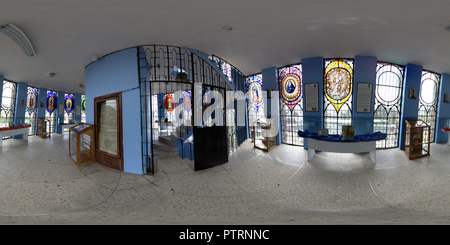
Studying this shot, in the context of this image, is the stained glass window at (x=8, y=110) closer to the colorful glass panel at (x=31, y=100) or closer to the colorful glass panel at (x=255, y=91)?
the colorful glass panel at (x=31, y=100)

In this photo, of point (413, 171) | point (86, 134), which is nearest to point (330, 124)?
point (413, 171)

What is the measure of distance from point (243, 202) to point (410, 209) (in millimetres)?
1347

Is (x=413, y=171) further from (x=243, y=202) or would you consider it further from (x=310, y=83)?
(x=243, y=202)

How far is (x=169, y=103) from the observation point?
21.2ft

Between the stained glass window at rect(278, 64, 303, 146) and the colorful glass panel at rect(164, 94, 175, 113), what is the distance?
4289 mm

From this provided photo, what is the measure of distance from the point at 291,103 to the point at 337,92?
2.82ft

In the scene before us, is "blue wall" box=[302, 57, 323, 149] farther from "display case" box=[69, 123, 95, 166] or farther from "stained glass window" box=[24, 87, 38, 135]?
"stained glass window" box=[24, 87, 38, 135]

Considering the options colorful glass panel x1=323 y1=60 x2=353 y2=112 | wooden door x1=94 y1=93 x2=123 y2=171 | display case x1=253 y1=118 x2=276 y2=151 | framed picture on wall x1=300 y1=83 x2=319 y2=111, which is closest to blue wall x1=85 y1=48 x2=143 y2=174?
wooden door x1=94 y1=93 x2=123 y2=171

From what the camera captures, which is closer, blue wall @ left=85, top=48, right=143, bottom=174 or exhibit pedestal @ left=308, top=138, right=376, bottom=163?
blue wall @ left=85, top=48, right=143, bottom=174

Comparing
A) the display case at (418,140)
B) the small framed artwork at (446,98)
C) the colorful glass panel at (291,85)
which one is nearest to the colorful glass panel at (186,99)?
the colorful glass panel at (291,85)

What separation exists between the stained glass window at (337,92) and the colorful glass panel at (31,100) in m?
7.28

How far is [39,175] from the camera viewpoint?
1.98 meters

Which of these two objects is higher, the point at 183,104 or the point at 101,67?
the point at 101,67

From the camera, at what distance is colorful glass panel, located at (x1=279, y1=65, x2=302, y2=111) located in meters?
3.45
